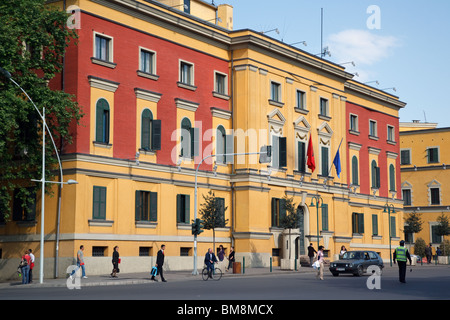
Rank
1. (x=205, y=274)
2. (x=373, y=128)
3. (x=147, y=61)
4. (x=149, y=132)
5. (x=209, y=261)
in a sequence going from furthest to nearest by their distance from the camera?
1. (x=373, y=128)
2. (x=147, y=61)
3. (x=149, y=132)
4. (x=209, y=261)
5. (x=205, y=274)

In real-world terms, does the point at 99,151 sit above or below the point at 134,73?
below

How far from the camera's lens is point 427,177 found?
80.8 m

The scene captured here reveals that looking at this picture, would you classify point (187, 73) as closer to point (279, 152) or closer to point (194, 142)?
point (194, 142)

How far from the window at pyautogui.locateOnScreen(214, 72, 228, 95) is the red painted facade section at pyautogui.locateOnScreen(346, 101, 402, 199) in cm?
1662

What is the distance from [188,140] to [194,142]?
1.77ft

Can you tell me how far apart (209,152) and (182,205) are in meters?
4.39

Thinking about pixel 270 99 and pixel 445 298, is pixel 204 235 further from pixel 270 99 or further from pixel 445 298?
pixel 445 298

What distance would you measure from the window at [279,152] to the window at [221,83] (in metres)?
4.93

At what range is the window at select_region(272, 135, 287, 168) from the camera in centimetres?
4984

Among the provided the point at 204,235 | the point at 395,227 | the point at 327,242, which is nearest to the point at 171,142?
the point at 204,235

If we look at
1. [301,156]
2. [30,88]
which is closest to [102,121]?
[30,88]

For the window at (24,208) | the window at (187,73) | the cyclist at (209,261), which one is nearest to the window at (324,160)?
the window at (187,73)

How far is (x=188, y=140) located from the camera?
146ft

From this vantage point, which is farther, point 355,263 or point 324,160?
point 324,160
